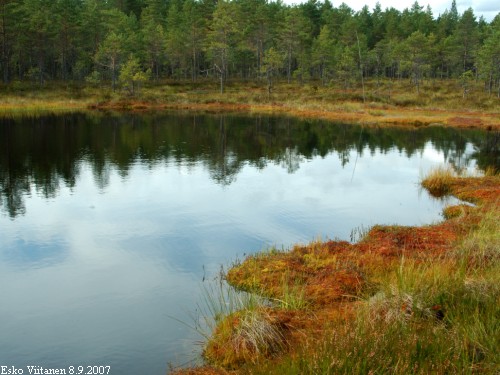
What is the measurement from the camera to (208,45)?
332ft

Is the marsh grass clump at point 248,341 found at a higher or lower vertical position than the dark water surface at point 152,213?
higher

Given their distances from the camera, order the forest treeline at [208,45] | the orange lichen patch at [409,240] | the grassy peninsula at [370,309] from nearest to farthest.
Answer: the grassy peninsula at [370,309], the orange lichen patch at [409,240], the forest treeline at [208,45]

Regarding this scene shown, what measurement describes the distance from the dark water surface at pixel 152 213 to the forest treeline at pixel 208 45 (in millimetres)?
44672

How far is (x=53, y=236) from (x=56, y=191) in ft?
25.4

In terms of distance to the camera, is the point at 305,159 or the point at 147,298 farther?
the point at 305,159

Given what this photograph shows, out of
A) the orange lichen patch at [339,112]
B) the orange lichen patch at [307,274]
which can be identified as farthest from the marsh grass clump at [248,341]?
the orange lichen patch at [339,112]

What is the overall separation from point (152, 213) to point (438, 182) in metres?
15.6

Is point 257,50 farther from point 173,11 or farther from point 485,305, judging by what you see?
point 485,305

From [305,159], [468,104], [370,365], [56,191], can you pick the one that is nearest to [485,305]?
[370,365]

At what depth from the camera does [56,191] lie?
79.9 feet

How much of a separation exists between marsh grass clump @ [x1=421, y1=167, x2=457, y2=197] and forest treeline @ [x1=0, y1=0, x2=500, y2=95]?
59.3 metres

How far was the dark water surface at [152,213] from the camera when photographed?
10.8 meters

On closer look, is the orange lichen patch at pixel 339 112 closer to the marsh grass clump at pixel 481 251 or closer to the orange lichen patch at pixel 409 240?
the orange lichen patch at pixel 409 240

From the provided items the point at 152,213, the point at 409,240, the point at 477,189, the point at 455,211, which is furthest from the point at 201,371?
the point at 477,189
